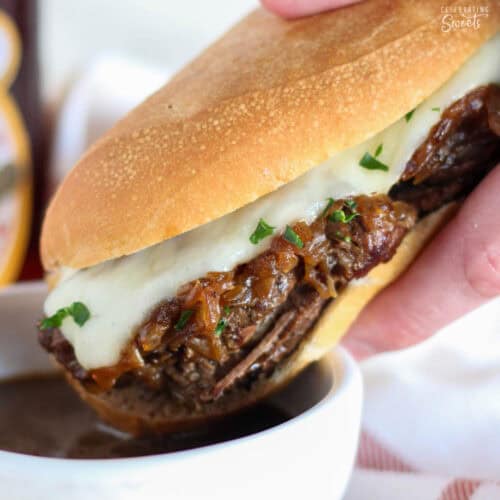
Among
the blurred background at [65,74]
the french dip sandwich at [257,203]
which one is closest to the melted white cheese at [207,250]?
the french dip sandwich at [257,203]

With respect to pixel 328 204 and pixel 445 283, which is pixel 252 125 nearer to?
pixel 328 204

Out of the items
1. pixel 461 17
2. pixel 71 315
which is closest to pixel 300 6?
pixel 461 17

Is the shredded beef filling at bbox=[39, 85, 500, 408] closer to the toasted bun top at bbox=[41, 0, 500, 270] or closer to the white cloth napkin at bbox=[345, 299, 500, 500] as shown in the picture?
the toasted bun top at bbox=[41, 0, 500, 270]

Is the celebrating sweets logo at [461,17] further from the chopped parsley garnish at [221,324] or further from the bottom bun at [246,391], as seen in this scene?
the chopped parsley garnish at [221,324]

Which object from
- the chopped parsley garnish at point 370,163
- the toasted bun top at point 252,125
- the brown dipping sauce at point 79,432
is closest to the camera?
the toasted bun top at point 252,125

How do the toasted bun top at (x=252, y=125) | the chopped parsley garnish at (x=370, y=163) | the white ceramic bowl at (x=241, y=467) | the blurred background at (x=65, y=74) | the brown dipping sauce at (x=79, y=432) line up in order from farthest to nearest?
1. the blurred background at (x=65, y=74)
2. the brown dipping sauce at (x=79, y=432)
3. the chopped parsley garnish at (x=370, y=163)
4. the toasted bun top at (x=252, y=125)
5. the white ceramic bowl at (x=241, y=467)

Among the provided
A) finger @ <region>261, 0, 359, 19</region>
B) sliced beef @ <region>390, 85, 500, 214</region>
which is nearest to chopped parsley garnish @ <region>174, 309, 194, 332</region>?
sliced beef @ <region>390, 85, 500, 214</region>

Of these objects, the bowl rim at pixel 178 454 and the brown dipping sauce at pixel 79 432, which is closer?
the bowl rim at pixel 178 454
